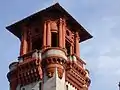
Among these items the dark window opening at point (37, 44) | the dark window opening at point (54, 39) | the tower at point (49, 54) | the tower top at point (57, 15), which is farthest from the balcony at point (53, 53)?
the tower top at point (57, 15)

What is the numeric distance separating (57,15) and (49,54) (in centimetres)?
607

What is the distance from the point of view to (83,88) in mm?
55031

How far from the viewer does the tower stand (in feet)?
171

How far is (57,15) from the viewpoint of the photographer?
57156 mm

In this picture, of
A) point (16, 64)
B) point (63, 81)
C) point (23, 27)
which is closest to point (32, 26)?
point (23, 27)

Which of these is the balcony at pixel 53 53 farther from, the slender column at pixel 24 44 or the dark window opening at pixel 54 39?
the slender column at pixel 24 44

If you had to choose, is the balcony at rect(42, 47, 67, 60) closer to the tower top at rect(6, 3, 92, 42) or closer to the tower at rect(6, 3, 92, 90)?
the tower at rect(6, 3, 92, 90)

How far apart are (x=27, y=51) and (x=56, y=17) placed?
4743mm

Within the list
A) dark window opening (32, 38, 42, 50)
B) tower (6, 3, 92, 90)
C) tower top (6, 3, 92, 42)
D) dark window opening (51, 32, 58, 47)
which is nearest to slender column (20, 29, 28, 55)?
tower (6, 3, 92, 90)

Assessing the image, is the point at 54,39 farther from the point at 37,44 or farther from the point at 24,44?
the point at 24,44

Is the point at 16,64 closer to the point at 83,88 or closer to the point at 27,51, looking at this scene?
the point at 27,51

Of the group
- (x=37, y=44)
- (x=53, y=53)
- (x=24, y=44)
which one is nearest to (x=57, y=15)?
(x=37, y=44)

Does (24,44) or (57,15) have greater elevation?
(57,15)

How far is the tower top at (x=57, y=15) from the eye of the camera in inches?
2231
